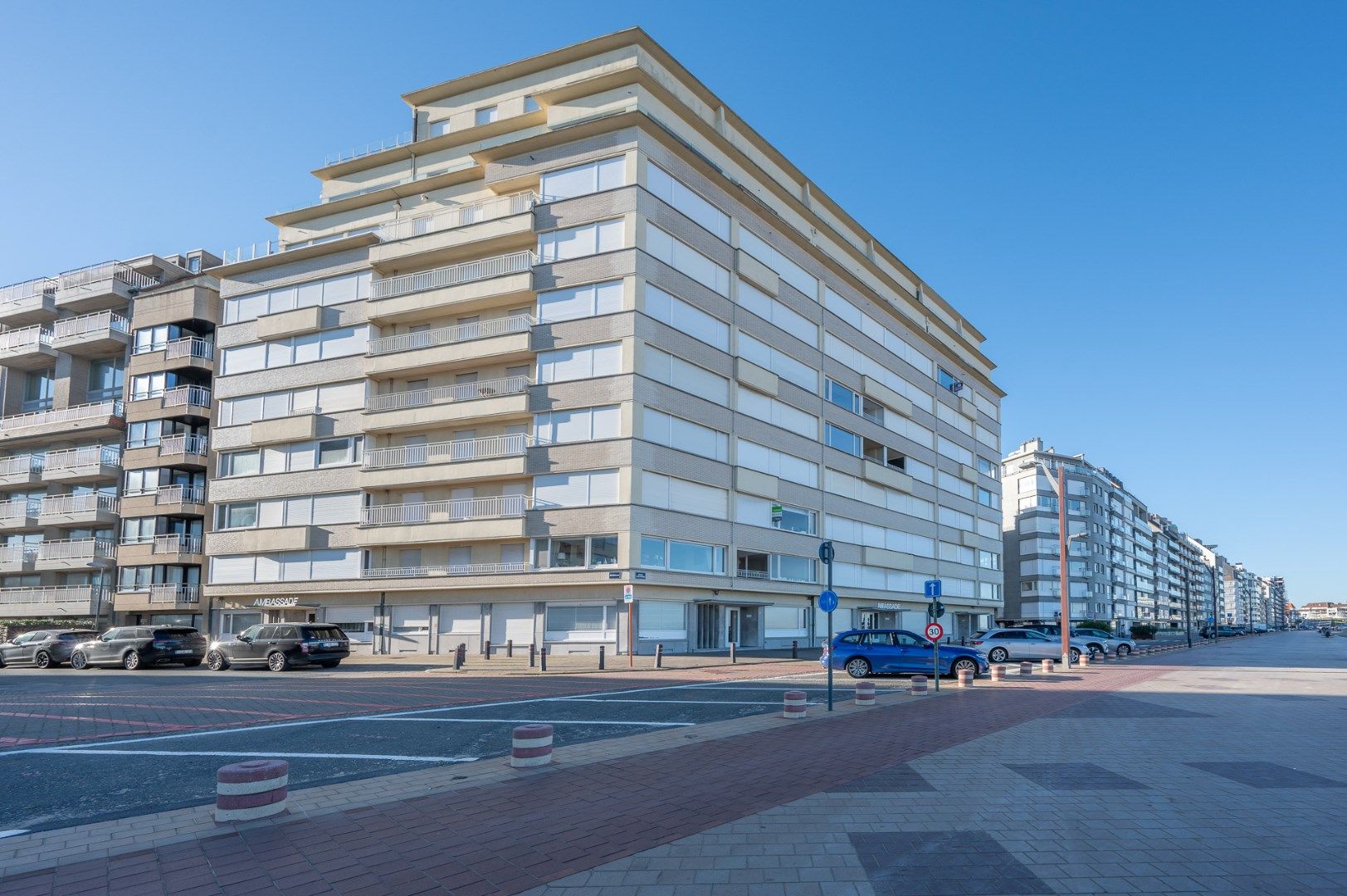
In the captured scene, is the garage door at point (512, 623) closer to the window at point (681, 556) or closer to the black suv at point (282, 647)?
the window at point (681, 556)

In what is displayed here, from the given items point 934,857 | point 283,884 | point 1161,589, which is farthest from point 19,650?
point 1161,589

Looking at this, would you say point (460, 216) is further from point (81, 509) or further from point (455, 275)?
point (81, 509)

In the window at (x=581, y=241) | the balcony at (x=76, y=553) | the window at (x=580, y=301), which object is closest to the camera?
the window at (x=580, y=301)

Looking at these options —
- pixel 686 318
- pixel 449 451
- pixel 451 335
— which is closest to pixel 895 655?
pixel 686 318

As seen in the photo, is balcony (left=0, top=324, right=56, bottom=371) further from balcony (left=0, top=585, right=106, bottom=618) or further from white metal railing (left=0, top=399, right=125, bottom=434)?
balcony (left=0, top=585, right=106, bottom=618)

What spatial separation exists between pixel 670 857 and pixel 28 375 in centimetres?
6446

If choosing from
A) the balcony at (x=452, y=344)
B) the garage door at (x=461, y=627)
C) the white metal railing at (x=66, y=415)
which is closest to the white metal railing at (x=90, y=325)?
the white metal railing at (x=66, y=415)

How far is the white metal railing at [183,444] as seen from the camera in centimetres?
4675

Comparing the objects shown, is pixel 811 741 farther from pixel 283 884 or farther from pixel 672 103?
pixel 672 103

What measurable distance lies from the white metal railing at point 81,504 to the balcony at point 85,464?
1047 millimetres

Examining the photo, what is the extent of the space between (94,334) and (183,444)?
9930 millimetres

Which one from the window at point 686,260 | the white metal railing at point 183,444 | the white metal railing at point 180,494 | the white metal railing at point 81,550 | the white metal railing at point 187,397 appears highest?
the window at point 686,260

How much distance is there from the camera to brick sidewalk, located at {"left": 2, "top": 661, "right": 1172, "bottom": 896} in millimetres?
5848

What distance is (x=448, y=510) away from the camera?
3875 cm
